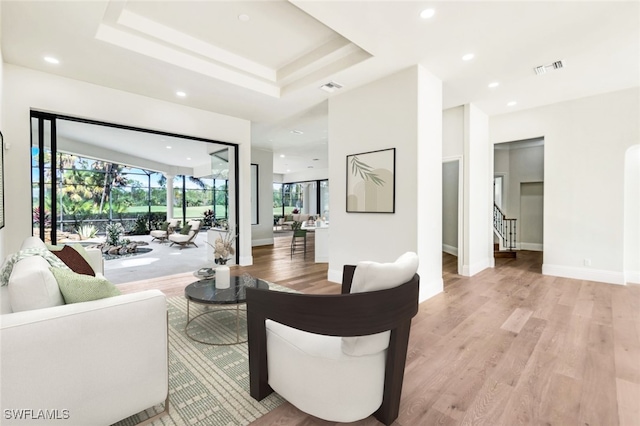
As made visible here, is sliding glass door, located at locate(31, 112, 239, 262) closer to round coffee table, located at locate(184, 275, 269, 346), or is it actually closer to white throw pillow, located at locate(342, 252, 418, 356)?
round coffee table, located at locate(184, 275, 269, 346)

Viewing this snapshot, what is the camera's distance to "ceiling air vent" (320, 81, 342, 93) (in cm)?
405

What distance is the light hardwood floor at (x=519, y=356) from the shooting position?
1765 mm

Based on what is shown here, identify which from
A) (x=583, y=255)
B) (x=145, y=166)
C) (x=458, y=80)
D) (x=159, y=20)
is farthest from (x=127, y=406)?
(x=145, y=166)

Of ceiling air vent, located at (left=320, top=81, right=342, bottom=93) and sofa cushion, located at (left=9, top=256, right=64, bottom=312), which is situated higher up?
ceiling air vent, located at (left=320, top=81, right=342, bottom=93)

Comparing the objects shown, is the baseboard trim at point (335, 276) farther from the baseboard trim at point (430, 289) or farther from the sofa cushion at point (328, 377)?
the sofa cushion at point (328, 377)

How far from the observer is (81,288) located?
1.51m

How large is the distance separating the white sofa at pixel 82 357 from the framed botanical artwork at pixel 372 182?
118 inches

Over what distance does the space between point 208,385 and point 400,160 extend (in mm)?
3206

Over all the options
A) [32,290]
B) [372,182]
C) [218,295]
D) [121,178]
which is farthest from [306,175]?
[32,290]

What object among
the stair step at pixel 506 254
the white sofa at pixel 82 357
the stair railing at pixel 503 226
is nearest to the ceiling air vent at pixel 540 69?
the stair step at pixel 506 254

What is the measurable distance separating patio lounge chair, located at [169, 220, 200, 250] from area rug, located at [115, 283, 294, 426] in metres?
5.70

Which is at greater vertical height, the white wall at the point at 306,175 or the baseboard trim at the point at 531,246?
the white wall at the point at 306,175

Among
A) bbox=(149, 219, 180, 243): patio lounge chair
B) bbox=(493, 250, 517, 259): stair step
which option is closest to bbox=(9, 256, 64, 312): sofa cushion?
bbox=(493, 250, 517, 259): stair step

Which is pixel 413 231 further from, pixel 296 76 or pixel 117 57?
pixel 117 57
